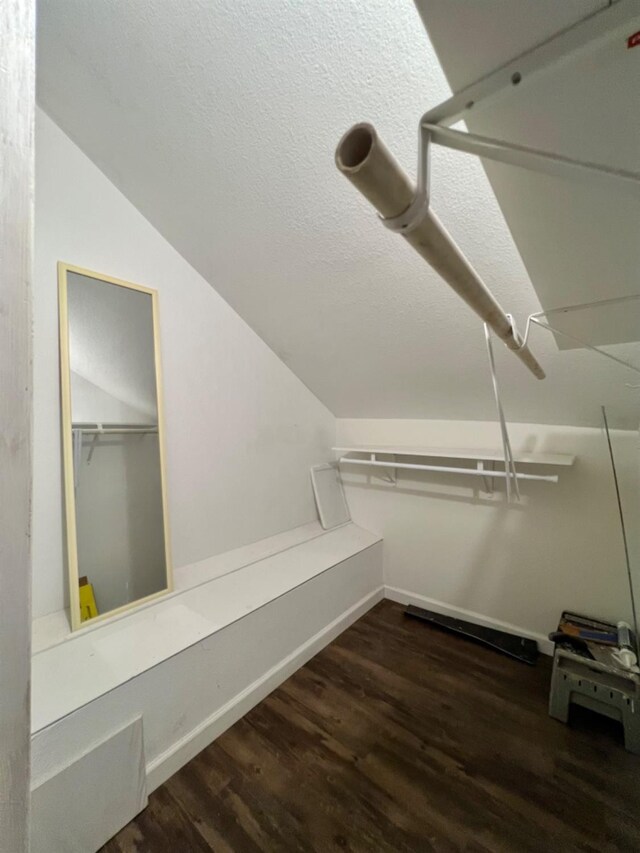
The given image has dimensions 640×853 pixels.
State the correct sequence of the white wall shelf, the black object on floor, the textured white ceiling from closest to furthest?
1. the textured white ceiling
2. the white wall shelf
3. the black object on floor

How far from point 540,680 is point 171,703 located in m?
1.87

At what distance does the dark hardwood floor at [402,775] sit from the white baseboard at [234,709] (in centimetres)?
4

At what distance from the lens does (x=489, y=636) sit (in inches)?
86.7

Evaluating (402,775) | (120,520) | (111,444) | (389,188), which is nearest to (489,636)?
(402,775)

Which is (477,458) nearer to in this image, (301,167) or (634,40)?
(301,167)

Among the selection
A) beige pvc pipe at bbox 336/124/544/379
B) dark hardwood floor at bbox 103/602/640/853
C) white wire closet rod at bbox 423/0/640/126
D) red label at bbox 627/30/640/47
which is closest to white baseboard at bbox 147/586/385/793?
dark hardwood floor at bbox 103/602/640/853

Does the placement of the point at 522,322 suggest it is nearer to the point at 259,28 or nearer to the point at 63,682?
the point at 259,28

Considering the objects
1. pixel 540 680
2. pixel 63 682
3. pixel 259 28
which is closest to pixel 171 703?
pixel 63 682

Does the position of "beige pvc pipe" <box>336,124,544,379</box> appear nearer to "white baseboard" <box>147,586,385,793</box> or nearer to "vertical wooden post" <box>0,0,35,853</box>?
"vertical wooden post" <box>0,0,35,853</box>

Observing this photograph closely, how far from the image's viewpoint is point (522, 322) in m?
1.47

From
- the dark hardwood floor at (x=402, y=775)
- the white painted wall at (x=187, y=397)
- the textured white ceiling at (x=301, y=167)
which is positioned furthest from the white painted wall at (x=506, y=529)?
the white painted wall at (x=187, y=397)

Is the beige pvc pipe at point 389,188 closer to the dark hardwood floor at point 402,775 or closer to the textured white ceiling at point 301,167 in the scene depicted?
the textured white ceiling at point 301,167

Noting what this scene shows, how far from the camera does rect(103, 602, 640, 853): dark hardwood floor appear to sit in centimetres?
121

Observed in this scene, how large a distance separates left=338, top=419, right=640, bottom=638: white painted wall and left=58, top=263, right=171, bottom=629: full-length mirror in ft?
5.36
